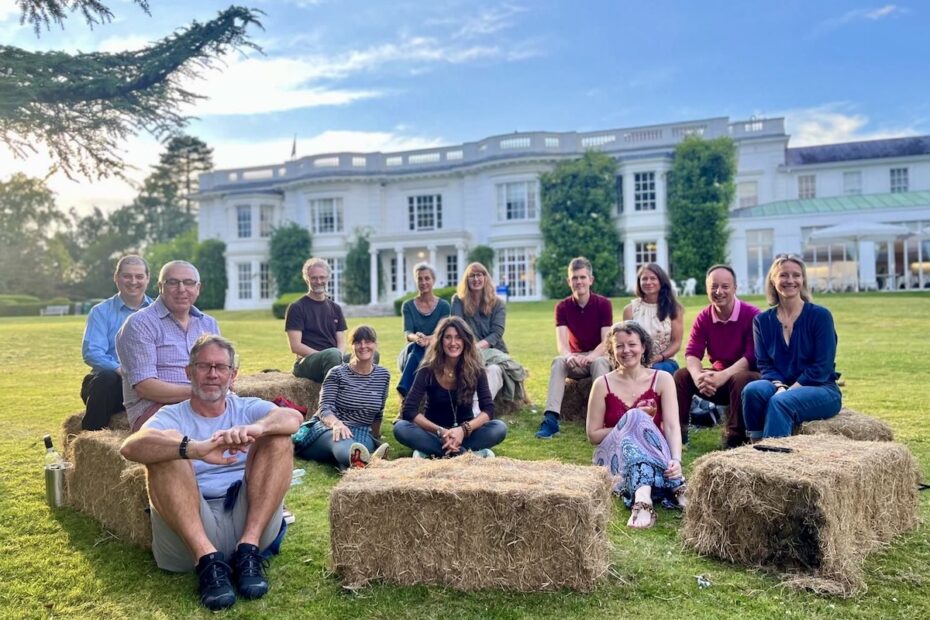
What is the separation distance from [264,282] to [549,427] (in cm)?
2878

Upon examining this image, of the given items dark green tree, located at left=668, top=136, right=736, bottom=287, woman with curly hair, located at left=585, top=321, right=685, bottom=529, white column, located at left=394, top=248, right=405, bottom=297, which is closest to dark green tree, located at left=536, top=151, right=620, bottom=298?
dark green tree, located at left=668, top=136, right=736, bottom=287

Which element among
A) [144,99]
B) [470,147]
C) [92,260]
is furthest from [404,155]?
[92,260]

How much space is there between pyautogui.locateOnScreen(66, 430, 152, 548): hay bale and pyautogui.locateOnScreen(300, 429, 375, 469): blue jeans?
4.63 feet

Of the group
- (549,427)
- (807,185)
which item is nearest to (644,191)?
(807,185)

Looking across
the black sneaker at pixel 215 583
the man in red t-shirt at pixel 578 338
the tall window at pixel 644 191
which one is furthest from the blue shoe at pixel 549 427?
the tall window at pixel 644 191

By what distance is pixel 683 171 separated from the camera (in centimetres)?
2594

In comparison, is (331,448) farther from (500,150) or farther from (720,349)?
(500,150)

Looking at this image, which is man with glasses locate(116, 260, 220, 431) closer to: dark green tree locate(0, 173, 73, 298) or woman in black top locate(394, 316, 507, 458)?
woman in black top locate(394, 316, 507, 458)

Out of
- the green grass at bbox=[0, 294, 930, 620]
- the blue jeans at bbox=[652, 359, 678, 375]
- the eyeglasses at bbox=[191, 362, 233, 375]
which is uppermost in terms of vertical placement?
the eyeglasses at bbox=[191, 362, 233, 375]

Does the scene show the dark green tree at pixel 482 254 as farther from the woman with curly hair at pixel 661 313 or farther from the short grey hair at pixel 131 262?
the short grey hair at pixel 131 262

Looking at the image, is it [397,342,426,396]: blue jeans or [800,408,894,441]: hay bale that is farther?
[397,342,426,396]: blue jeans

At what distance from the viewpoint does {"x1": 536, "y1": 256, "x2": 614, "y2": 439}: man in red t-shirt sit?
6.20 metres

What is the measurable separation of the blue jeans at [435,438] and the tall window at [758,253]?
75.4ft

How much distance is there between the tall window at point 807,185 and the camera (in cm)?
2919
